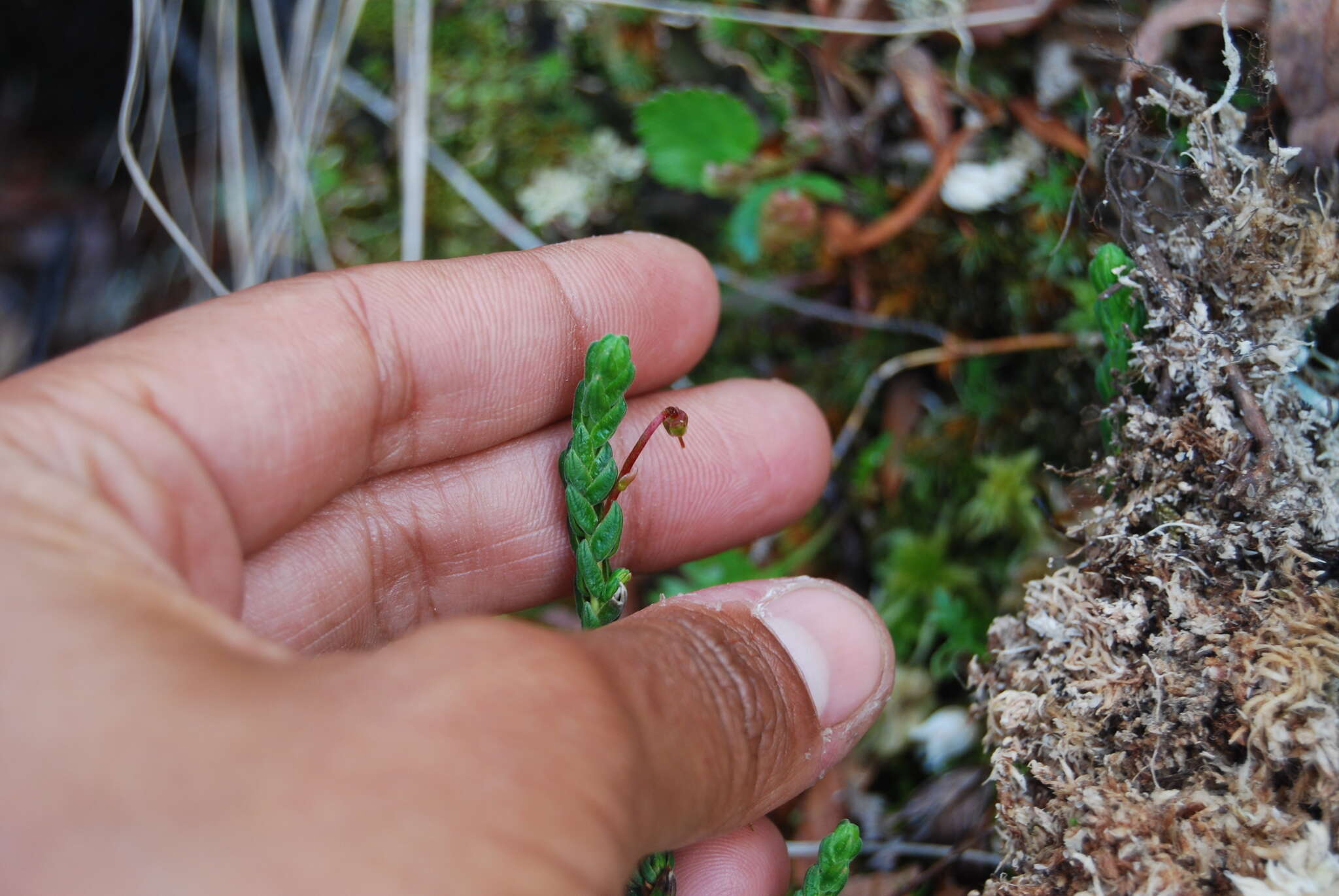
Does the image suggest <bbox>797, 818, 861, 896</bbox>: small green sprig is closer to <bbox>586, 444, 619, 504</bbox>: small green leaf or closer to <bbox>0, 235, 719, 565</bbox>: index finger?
<bbox>586, 444, 619, 504</bbox>: small green leaf

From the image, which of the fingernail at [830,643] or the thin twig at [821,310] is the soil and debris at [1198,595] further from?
the thin twig at [821,310]

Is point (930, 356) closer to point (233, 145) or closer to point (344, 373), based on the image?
point (344, 373)

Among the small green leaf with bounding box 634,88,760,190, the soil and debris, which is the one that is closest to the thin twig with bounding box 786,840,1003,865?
the soil and debris

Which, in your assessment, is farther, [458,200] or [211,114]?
[211,114]

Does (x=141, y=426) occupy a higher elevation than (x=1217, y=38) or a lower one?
lower

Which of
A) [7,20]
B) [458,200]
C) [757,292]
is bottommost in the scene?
[757,292]

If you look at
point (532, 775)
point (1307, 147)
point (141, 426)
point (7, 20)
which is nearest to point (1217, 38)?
point (1307, 147)

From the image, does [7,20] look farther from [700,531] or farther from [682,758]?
[682,758]
